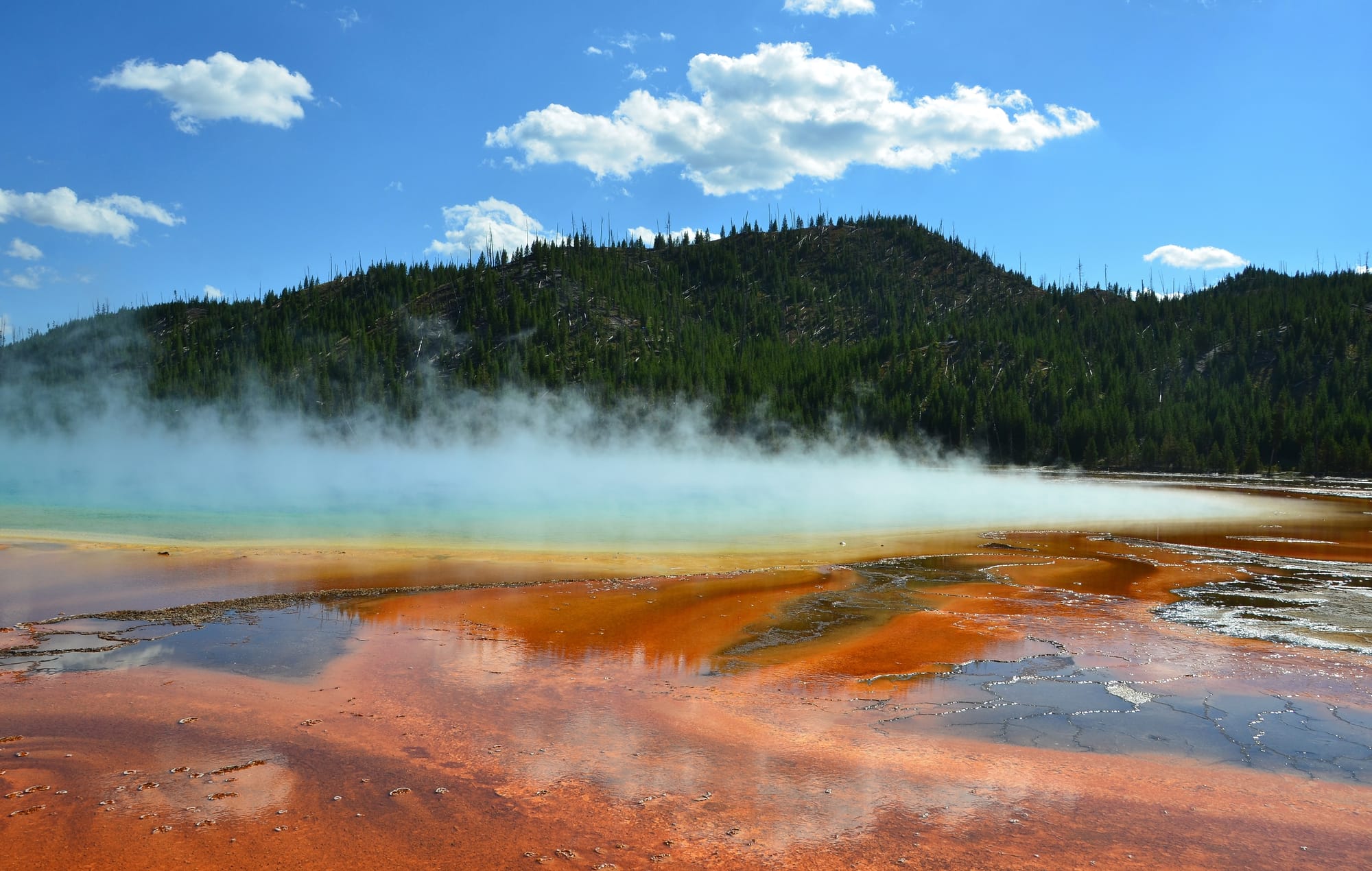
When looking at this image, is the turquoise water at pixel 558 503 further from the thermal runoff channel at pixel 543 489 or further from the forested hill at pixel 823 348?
the forested hill at pixel 823 348

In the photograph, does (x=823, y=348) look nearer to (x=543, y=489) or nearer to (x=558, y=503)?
(x=543, y=489)

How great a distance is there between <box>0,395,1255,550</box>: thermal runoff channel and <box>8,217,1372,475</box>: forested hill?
A: 8119 millimetres

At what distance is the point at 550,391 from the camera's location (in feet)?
389

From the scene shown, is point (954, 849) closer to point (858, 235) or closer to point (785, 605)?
point (785, 605)

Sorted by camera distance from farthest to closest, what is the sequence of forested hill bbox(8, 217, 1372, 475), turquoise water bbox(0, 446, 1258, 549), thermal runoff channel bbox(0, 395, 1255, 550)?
1. forested hill bbox(8, 217, 1372, 475)
2. thermal runoff channel bbox(0, 395, 1255, 550)
3. turquoise water bbox(0, 446, 1258, 549)

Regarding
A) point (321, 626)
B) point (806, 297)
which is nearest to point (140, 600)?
point (321, 626)

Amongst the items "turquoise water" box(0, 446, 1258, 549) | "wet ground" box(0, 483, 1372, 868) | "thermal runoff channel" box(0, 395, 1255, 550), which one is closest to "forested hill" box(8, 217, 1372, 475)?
"thermal runoff channel" box(0, 395, 1255, 550)

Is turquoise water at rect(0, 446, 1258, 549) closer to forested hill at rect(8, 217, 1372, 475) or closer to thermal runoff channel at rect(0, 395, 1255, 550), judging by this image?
thermal runoff channel at rect(0, 395, 1255, 550)

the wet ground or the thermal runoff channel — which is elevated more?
the thermal runoff channel

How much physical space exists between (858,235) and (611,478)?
493 feet

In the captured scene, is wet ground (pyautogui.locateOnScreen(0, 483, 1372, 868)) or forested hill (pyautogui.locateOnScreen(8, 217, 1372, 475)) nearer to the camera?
wet ground (pyautogui.locateOnScreen(0, 483, 1372, 868))

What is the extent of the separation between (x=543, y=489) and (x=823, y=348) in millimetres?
102354

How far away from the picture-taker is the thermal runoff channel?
26625 mm

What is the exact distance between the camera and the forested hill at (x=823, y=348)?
91.8 m
